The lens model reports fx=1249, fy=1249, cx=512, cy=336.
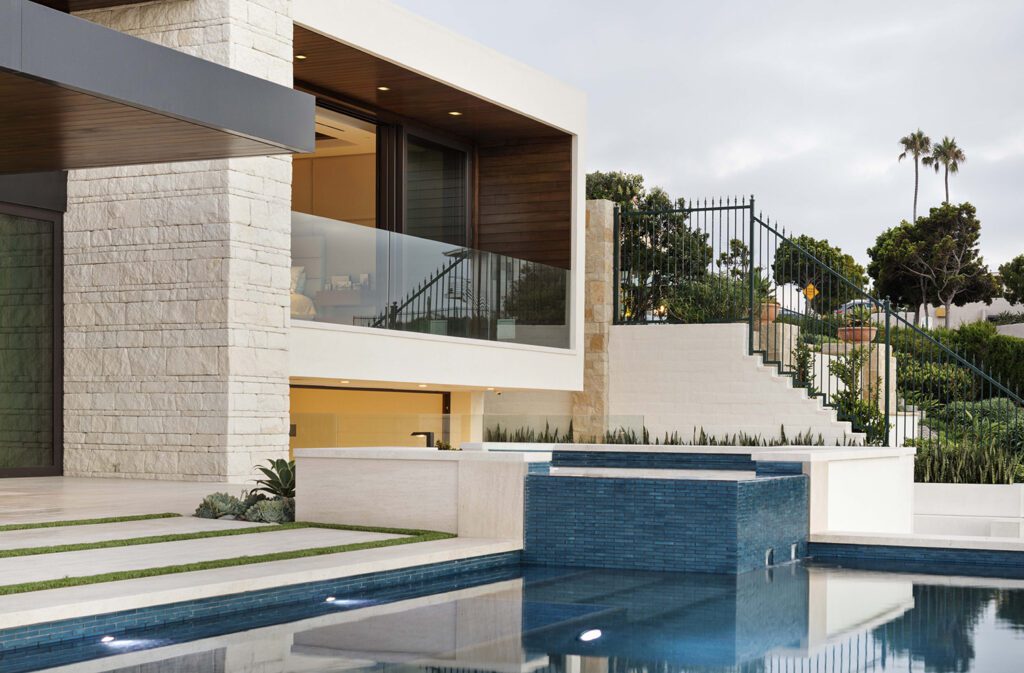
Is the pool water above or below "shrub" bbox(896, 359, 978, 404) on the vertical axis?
below

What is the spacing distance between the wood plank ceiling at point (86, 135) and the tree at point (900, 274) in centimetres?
4529

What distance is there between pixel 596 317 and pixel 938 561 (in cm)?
1152

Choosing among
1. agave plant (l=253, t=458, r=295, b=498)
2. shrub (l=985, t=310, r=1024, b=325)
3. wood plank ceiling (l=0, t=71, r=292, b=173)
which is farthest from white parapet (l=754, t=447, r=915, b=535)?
shrub (l=985, t=310, r=1024, b=325)

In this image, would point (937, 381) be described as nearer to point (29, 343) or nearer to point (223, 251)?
point (223, 251)

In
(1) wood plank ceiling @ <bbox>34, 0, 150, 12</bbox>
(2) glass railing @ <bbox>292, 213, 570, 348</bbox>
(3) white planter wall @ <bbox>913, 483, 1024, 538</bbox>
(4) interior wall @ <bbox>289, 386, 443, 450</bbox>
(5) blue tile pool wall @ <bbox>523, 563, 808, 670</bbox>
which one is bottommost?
(3) white planter wall @ <bbox>913, 483, 1024, 538</bbox>

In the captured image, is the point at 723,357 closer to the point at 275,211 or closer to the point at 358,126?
the point at 358,126

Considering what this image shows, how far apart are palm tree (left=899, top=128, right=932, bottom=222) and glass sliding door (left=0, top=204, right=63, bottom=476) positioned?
57.1 metres

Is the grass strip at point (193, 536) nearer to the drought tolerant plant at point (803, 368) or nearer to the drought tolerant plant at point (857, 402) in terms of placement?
the drought tolerant plant at point (857, 402)

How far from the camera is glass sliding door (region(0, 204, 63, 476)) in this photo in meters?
13.5

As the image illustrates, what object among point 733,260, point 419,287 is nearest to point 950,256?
point 733,260

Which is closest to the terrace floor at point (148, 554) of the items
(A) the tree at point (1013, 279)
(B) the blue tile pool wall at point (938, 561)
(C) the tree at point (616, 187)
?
(B) the blue tile pool wall at point (938, 561)

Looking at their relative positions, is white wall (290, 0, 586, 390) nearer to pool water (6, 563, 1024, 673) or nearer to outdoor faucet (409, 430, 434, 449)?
outdoor faucet (409, 430, 434, 449)

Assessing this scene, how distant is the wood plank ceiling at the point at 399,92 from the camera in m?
15.8

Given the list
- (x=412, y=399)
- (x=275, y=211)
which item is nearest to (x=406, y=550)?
(x=275, y=211)
